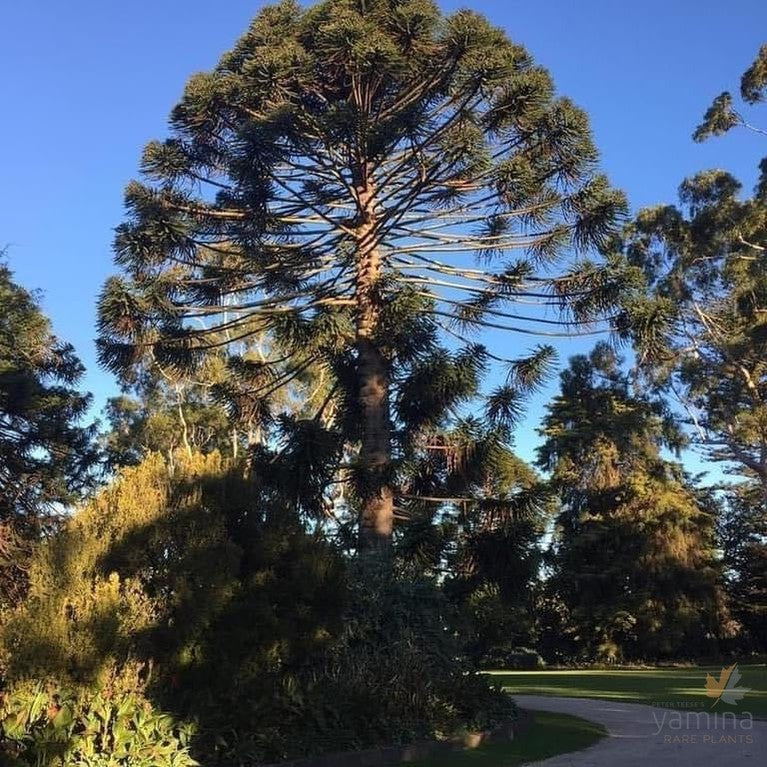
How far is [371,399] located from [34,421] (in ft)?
40.6

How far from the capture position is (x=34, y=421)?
74.4 ft

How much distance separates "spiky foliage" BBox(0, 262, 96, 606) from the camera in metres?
21.1

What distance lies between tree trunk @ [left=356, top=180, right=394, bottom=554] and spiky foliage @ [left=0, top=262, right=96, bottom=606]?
32.1 ft

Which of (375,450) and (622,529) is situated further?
(622,529)

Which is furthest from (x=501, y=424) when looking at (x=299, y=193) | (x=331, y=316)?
(x=299, y=193)

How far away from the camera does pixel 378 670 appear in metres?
10.5

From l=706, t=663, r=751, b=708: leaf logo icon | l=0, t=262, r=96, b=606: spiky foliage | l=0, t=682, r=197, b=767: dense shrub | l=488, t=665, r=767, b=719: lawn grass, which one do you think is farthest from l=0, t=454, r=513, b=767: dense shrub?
l=0, t=262, r=96, b=606: spiky foliage

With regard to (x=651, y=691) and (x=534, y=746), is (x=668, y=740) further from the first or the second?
(x=651, y=691)

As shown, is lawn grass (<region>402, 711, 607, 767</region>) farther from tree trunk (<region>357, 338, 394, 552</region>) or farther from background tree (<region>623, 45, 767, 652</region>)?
background tree (<region>623, 45, 767, 652</region>)

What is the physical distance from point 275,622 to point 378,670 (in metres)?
2.52

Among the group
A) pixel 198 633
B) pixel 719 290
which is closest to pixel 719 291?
pixel 719 290

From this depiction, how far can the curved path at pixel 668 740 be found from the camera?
28.9 ft

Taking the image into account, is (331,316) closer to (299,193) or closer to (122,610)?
(299,193)

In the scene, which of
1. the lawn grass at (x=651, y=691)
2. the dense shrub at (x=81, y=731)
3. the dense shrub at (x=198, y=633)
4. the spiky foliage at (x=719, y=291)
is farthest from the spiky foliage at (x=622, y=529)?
the dense shrub at (x=81, y=731)
